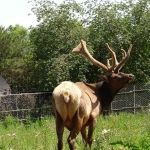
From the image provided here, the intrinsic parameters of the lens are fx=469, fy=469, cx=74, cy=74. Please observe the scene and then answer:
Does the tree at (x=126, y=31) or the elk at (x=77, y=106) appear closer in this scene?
the elk at (x=77, y=106)

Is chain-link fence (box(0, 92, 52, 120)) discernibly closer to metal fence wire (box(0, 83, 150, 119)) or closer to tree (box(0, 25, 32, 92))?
metal fence wire (box(0, 83, 150, 119))

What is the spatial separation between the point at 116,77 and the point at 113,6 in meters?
13.3

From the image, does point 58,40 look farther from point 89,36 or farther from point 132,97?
point 132,97

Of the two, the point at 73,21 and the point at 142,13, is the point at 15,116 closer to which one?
the point at 73,21

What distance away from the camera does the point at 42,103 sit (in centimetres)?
1886

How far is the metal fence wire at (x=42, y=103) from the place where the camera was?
1844 cm

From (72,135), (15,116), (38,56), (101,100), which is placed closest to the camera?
(72,135)

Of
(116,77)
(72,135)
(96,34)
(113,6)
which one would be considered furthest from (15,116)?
(72,135)

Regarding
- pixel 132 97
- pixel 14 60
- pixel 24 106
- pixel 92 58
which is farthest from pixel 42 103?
pixel 14 60

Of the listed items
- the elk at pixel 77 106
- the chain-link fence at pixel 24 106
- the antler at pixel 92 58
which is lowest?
the chain-link fence at pixel 24 106

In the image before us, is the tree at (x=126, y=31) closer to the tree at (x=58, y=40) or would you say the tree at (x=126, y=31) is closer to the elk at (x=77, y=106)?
the tree at (x=58, y=40)

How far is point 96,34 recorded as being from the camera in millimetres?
21906

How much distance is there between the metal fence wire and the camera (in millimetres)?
18438

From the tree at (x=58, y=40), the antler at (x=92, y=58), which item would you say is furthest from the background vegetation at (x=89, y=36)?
the antler at (x=92, y=58)
